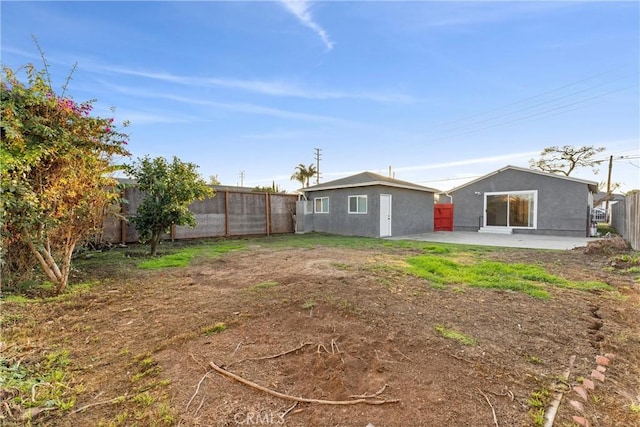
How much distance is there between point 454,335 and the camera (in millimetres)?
2777

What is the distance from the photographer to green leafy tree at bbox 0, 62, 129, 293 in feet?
11.0

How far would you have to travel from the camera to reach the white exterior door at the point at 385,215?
13188 millimetres

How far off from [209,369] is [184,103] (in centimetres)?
1031

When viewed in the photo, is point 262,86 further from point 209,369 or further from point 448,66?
point 209,369

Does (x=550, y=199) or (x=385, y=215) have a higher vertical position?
(x=550, y=199)

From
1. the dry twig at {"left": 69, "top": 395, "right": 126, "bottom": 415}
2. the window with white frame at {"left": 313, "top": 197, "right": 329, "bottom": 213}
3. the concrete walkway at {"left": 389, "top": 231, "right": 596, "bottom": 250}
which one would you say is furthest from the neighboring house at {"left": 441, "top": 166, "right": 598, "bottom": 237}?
the dry twig at {"left": 69, "top": 395, "right": 126, "bottom": 415}

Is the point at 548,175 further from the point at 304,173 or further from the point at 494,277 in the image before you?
the point at 304,173

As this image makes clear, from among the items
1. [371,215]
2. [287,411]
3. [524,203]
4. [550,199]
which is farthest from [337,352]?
[524,203]

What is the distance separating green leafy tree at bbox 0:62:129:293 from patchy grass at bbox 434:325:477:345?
185 inches

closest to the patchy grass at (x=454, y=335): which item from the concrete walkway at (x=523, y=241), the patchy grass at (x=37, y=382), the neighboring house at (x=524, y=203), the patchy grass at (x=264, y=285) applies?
the patchy grass at (x=264, y=285)

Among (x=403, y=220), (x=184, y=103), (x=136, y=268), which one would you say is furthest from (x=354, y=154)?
(x=136, y=268)

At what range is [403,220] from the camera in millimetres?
14445

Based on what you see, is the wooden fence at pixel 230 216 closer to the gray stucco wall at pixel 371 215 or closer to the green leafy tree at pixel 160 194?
the gray stucco wall at pixel 371 215

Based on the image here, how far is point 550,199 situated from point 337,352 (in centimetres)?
1615
